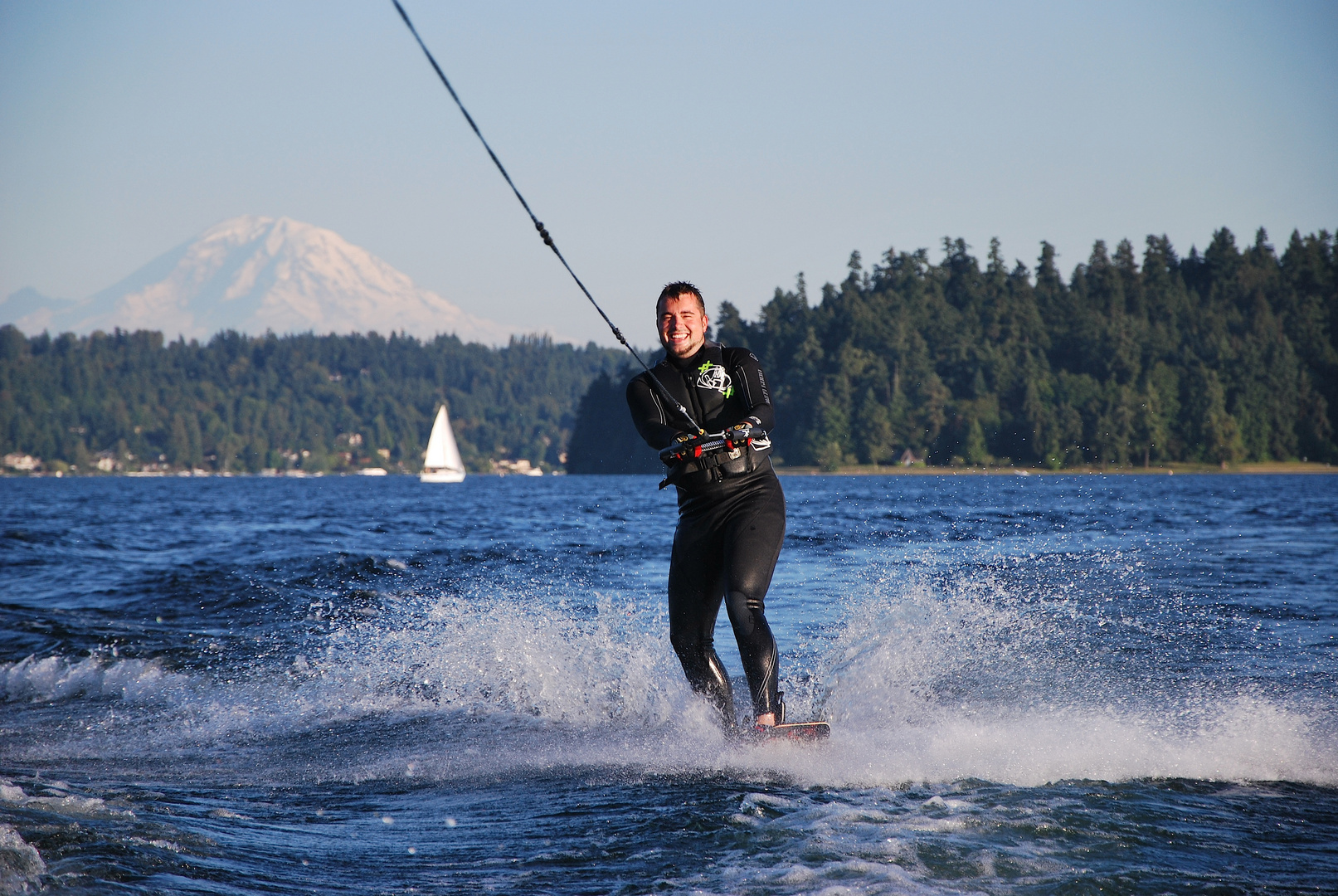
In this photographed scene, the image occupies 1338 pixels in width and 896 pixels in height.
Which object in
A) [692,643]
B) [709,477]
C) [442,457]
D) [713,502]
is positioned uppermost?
[442,457]

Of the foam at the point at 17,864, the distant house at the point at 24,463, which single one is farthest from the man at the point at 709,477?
the distant house at the point at 24,463

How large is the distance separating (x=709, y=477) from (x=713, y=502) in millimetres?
123

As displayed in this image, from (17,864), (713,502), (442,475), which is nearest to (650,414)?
(713,502)

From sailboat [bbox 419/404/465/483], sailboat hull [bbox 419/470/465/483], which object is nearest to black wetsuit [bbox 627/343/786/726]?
sailboat [bbox 419/404/465/483]

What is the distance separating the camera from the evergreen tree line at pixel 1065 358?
295ft

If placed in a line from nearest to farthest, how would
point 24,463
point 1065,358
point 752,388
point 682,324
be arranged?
point 682,324
point 752,388
point 1065,358
point 24,463

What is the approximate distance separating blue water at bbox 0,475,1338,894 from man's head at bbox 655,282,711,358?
1.77 meters

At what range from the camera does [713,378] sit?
5.43 m

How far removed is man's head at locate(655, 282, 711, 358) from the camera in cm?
532

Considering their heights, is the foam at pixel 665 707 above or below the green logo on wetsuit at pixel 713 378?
below

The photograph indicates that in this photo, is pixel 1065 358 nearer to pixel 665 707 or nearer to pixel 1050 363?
pixel 1050 363

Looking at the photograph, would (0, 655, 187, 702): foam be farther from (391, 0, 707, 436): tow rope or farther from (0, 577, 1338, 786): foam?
(391, 0, 707, 436): tow rope

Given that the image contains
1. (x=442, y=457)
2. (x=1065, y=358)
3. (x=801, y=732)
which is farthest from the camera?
(x=1065, y=358)

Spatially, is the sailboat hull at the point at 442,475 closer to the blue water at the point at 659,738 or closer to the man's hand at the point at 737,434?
the blue water at the point at 659,738
